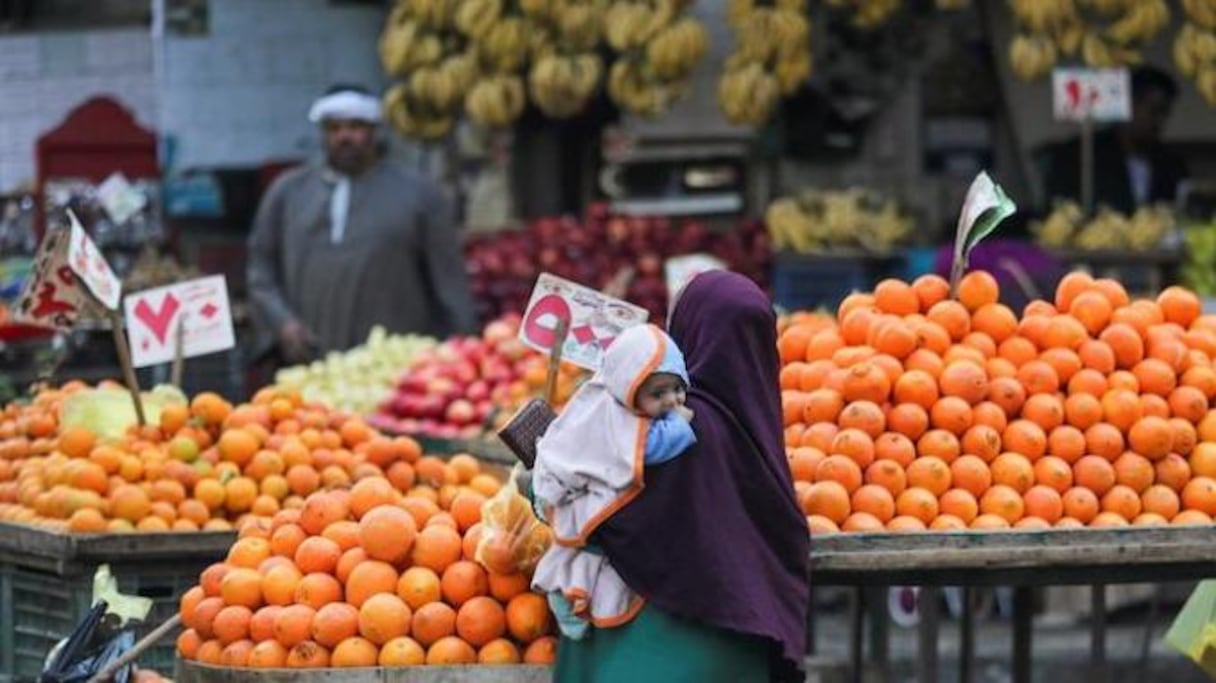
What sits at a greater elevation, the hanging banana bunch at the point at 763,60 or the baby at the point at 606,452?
the hanging banana bunch at the point at 763,60

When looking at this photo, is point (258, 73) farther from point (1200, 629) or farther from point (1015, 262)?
point (1200, 629)

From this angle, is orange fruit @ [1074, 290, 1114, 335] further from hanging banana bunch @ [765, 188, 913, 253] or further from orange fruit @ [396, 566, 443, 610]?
hanging banana bunch @ [765, 188, 913, 253]

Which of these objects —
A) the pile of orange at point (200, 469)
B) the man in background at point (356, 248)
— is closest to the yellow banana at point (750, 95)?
the man in background at point (356, 248)

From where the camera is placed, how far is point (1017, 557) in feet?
17.8

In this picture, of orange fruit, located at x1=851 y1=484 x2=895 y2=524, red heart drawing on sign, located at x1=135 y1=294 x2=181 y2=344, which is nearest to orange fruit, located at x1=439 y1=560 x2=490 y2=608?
orange fruit, located at x1=851 y1=484 x2=895 y2=524

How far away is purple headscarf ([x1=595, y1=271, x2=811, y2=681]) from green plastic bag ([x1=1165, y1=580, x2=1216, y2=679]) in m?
1.44

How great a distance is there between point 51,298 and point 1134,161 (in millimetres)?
6202

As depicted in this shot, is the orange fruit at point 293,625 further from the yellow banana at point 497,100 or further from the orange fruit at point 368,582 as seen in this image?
the yellow banana at point 497,100

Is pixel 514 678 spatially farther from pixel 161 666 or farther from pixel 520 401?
pixel 520 401

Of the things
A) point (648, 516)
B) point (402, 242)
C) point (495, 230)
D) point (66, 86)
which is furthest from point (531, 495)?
point (66, 86)

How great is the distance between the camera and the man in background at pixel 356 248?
1056 centimetres

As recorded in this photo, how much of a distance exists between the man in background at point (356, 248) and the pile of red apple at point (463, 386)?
0.97 metres

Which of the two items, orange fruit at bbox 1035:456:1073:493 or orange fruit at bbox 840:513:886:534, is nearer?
orange fruit at bbox 840:513:886:534

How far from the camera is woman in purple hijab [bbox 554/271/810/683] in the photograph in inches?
196
